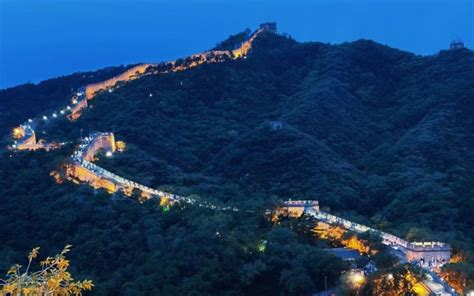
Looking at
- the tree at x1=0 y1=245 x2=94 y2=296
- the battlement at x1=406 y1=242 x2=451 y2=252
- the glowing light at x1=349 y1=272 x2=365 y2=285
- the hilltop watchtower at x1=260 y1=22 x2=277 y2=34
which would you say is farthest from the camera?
the hilltop watchtower at x1=260 y1=22 x2=277 y2=34

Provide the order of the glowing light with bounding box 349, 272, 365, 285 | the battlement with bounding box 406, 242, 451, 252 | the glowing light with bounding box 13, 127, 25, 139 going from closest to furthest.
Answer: the glowing light with bounding box 349, 272, 365, 285 < the battlement with bounding box 406, 242, 451, 252 < the glowing light with bounding box 13, 127, 25, 139

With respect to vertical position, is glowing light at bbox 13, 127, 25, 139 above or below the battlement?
above

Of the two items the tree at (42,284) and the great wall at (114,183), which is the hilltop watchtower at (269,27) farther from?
the tree at (42,284)

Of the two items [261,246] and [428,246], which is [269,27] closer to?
[428,246]

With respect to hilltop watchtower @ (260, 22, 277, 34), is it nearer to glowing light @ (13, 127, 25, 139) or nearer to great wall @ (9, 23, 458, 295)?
great wall @ (9, 23, 458, 295)

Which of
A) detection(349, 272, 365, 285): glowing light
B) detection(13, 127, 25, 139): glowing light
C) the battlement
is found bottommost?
detection(349, 272, 365, 285): glowing light

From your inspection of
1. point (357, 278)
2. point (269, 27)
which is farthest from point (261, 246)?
point (269, 27)

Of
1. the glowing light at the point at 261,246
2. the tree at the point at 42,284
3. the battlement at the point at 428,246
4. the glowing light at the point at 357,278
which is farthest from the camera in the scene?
the battlement at the point at 428,246

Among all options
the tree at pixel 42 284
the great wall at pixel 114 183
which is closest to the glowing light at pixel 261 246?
the great wall at pixel 114 183

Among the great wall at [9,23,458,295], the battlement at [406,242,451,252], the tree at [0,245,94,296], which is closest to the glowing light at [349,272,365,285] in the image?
the great wall at [9,23,458,295]

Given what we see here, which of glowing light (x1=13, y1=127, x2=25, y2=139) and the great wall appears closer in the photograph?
the great wall

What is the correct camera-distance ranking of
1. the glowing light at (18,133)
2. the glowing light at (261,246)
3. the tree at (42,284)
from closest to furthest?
1. the tree at (42,284)
2. the glowing light at (261,246)
3. the glowing light at (18,133)

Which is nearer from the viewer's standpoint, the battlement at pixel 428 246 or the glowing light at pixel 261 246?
the glowing light at pixel 261 246
